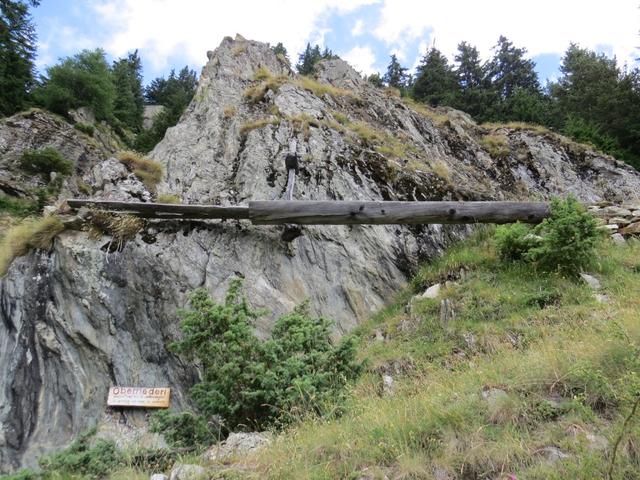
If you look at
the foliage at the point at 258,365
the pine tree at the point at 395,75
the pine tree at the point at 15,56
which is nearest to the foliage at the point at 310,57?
the pine tree at the point at 395,75

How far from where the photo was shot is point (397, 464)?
10.8ft

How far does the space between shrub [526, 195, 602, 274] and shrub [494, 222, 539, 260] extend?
41cm

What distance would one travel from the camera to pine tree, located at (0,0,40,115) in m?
26.5

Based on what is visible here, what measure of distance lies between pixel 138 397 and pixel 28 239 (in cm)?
442

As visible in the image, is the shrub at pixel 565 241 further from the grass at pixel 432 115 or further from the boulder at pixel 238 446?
the grass at pixel 432 115

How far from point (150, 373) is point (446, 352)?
5.60 meters

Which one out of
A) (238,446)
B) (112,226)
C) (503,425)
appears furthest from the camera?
(112,226)

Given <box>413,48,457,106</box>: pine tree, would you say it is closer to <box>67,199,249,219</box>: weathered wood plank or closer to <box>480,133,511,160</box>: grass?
<box>480,133,511,160</box>: grass

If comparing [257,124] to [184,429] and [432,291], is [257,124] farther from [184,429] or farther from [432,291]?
[184,429]

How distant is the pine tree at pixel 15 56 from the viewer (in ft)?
87.0

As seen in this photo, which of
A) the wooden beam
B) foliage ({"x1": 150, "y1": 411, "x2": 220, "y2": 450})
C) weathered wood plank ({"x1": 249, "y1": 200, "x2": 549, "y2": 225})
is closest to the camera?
foliage ({"x1": 150, "y1": 411, "x2": 220, "y2": 450})

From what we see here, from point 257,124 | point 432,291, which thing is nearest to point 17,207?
point 257,124

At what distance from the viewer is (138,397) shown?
7.36 m

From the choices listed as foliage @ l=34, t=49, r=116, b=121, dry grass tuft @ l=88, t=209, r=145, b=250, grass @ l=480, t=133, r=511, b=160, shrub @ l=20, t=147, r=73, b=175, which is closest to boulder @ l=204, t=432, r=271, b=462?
dry grass tuft @ l=88, t=209, r=145, b=250
